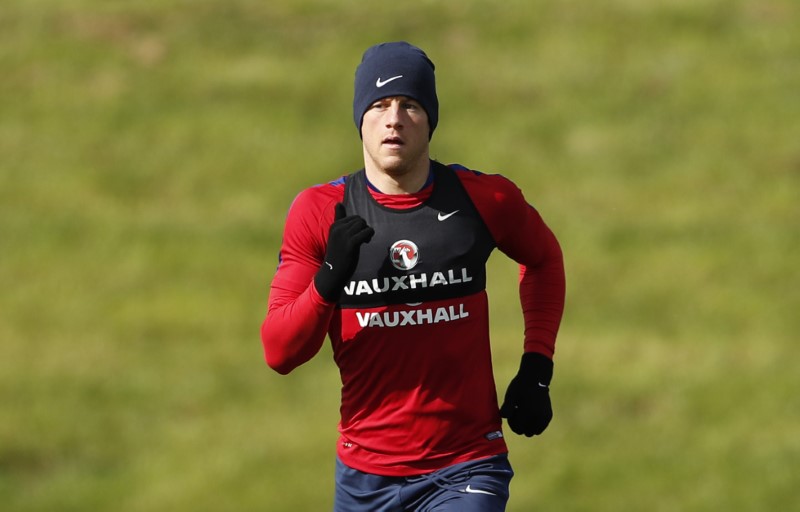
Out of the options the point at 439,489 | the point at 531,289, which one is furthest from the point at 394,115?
the point at 439,489

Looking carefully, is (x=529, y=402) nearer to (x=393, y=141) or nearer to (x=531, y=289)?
(x=531, y=289)

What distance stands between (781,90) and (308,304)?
29.5 meters

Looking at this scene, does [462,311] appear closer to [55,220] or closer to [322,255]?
[322,255]

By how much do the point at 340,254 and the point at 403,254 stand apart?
45 cm

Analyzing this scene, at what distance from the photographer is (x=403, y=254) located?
770 centimetres

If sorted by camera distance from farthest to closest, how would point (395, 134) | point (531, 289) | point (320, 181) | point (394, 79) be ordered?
point (320, 181)
point (531, 289)
point (394, 79)
point (395, 134)

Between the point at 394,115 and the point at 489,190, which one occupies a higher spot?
the point at 394,115

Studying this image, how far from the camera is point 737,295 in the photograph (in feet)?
104

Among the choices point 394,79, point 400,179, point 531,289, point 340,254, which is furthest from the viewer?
point 531,289

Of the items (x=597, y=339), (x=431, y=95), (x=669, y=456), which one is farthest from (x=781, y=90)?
(x=431, y=95)

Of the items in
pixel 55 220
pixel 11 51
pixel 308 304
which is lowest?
pixel 308 304

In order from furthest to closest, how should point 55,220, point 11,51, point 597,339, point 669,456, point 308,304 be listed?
point 11,51 < point 55,220 < point 597,339 < point 669,456 < point 308,304

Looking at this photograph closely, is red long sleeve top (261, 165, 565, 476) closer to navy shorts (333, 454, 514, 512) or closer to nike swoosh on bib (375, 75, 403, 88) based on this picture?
navy shorts (333, 454, 514, 512)

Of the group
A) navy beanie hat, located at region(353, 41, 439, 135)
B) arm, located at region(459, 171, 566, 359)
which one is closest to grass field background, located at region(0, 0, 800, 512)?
arm, located at region(459, 171, 566, 359)
